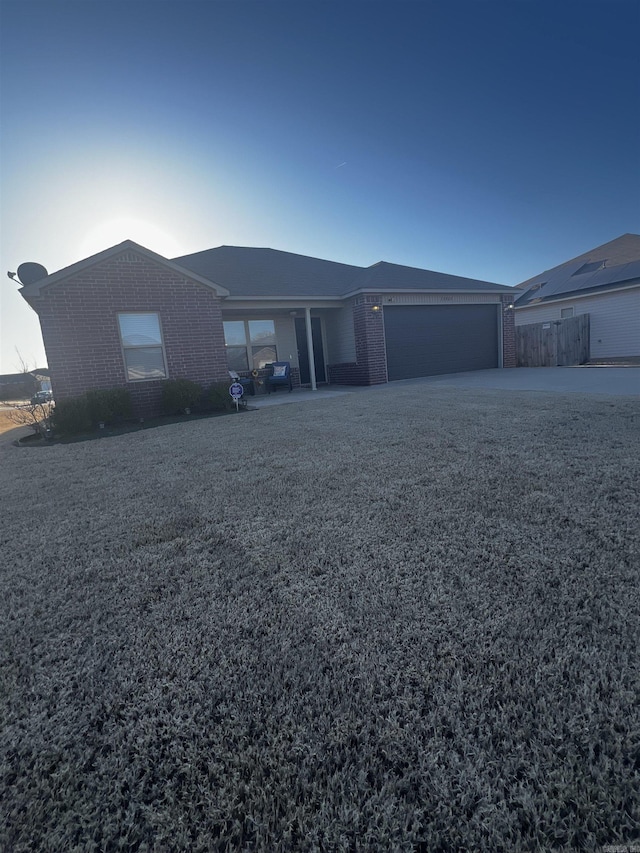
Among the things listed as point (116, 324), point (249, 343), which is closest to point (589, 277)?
point (249, 343)

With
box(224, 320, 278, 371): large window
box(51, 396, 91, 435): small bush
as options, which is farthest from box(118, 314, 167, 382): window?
box(224, 320, 278, 371): large window

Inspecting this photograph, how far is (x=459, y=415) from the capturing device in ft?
19.1

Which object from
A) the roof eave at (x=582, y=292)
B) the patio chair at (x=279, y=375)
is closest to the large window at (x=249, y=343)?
the patio chair at (x=279, y=375)

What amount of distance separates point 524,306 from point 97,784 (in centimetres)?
2304

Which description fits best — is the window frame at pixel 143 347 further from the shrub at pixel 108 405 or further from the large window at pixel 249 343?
the large window at pixel 249 343

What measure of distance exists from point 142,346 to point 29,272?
324cm

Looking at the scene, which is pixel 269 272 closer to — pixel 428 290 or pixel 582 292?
pixel 428 290

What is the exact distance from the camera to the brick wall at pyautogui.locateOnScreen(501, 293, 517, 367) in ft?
47.2

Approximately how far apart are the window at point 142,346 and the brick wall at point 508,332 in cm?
1281

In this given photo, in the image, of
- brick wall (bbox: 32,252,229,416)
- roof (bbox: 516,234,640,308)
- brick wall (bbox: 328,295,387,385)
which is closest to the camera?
brick wall (bbox: 32,252,229,416)

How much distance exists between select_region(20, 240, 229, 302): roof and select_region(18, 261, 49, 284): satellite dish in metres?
0.47

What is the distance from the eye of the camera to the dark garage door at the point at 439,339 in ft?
42.3

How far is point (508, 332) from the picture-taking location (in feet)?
48.1

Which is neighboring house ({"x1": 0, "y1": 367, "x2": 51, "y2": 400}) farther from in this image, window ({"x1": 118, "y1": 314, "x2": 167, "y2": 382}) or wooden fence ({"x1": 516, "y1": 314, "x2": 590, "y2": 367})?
wooden fence ({"x1": 516, "y1": 314, "x2": 590, "y2": 367})
